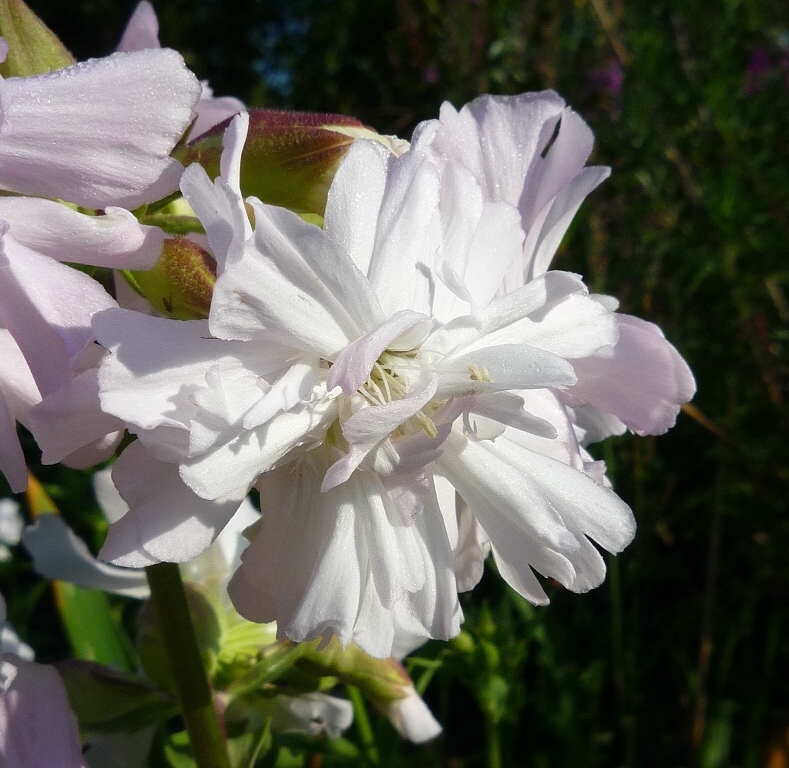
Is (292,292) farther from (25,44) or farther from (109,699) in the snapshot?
(109,699)

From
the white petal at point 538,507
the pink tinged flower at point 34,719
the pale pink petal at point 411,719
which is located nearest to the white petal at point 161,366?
the white petal at point 538,507

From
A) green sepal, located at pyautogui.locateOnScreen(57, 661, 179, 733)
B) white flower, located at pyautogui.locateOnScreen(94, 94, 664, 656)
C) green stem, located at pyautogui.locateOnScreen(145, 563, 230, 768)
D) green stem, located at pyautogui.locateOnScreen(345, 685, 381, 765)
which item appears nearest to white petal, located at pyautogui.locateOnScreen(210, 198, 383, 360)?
white flower, located at pyautogui.locateOnScreen(94, 94, 664, 656)

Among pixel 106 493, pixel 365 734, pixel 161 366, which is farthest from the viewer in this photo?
pixel 365 734

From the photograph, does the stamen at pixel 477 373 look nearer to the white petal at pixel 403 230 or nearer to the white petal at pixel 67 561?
the white petal at pixel 403 230

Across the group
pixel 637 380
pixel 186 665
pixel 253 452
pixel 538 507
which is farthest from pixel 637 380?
pixel 186 665

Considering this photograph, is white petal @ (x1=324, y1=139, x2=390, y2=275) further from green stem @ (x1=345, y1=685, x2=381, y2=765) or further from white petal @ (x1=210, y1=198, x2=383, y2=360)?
green stem @ (x1=345, y1=685, x2=381, y2=765)
